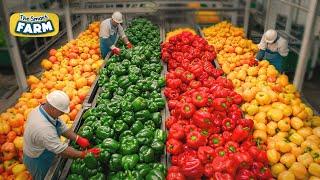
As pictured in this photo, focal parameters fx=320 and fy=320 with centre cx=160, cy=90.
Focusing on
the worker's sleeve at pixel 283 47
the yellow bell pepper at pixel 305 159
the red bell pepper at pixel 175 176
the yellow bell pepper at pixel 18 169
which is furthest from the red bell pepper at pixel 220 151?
the worker's sleeve at pixel 283 47

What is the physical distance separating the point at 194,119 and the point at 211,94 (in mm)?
601

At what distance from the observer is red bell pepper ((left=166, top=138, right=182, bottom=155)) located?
3.55 meters

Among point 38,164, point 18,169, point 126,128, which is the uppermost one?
point 126,128

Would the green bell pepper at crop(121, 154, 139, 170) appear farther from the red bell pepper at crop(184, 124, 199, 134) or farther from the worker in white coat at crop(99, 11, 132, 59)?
the worker in white coat at crop(99, 11, 132, 59)

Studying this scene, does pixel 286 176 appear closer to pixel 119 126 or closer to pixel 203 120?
pixel 203 120

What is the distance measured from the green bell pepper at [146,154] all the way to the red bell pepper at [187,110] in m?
0.74

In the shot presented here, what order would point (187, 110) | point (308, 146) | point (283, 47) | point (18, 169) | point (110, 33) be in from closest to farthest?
point (308, 146) < point (187, 110) < point (18, 169) < point (283, 47) < point (110, 33)

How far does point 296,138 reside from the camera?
3775 millimetres

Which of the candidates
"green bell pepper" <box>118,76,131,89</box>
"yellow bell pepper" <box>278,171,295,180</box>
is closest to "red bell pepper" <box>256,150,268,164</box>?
"yellow bell pepper" <box>278,171,295,180</box>

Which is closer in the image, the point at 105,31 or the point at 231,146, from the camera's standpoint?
the point at 231,146

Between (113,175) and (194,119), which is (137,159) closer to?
(113,175)

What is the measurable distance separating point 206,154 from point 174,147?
1.18 ft

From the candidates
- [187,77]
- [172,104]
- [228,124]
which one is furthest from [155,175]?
[187,77]

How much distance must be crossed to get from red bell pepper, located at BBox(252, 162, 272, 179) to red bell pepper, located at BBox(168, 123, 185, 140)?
0.86 meters
